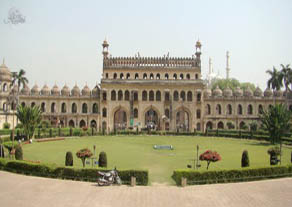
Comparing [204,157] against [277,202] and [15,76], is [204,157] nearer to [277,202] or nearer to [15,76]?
[277,202]

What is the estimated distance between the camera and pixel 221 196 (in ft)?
46.9

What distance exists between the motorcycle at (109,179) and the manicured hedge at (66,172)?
1.16ft

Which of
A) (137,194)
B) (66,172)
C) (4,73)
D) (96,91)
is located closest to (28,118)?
(66,172)

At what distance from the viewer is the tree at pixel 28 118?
3678cm

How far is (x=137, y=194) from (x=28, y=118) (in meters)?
26.6

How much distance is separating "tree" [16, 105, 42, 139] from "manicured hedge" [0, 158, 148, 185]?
18372mm

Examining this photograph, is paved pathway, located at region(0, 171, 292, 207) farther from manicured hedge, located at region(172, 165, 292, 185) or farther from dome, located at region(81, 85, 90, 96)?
dome, located at region(81, 85, 90, 96)

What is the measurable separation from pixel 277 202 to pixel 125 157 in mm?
14657

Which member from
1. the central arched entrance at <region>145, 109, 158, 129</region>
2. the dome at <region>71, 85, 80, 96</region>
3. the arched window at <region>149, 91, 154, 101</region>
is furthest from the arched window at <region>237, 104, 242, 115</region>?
the dome at <region>71, 85, 80, 96</region>

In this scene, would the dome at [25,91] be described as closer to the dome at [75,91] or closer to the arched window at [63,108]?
the arched window at [63,108]

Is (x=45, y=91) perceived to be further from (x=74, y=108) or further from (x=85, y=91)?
(x=85, y=91)

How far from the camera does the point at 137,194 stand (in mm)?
14547

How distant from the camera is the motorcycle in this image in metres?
16.1

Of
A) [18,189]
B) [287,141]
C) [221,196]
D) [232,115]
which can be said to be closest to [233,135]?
[287,141]
